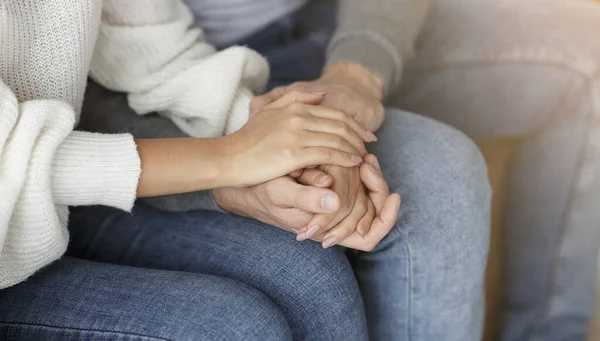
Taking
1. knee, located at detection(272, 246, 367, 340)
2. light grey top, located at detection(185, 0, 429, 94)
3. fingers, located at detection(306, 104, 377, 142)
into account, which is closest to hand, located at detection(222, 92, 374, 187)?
fingers, located at detection(306, 104, 377, 142)

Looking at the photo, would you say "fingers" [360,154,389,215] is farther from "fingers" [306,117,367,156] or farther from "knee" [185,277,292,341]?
"knee" [185,277,292,341]

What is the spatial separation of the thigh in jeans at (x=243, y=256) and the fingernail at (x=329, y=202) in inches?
2.9

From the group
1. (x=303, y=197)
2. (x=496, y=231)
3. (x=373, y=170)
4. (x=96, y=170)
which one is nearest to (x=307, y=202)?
(x=303, y=197)

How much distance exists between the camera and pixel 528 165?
45.8 inches

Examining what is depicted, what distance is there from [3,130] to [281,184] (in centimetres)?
28

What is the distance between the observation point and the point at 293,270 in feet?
2.46

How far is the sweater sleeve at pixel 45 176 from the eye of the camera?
2.04 ft

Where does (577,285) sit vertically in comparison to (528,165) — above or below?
below

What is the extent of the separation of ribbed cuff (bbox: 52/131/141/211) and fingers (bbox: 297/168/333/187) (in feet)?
0.60

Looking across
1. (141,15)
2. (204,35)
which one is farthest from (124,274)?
(204,35)

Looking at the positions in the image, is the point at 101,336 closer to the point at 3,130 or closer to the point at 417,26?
the point at 3,130

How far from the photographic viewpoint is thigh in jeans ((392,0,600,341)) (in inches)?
42.9

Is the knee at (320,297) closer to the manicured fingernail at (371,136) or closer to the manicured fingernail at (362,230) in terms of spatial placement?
the manicured fingernail at (362,230)

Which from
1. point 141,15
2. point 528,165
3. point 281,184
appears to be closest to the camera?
point 281,184
